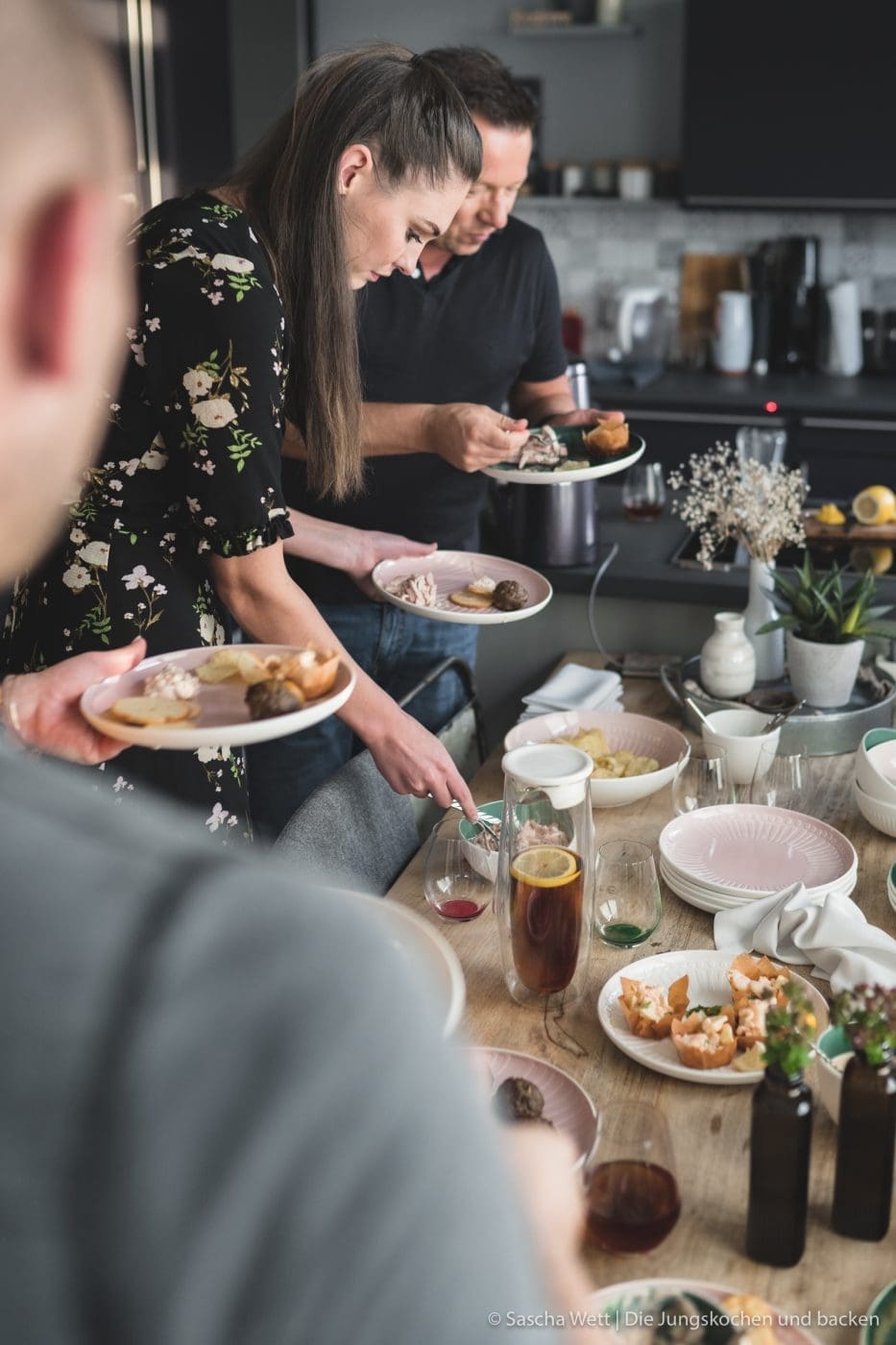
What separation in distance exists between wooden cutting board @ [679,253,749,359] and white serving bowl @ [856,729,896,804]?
3551 millimetres

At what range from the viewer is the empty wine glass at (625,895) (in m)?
1.57

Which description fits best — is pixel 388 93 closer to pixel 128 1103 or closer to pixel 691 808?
pixel 691 808

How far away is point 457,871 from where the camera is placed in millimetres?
1653

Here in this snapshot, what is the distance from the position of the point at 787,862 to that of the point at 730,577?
0.97 meters

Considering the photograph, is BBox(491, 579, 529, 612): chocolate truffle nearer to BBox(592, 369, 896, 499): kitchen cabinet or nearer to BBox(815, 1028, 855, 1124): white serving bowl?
BBox(815, 1028, 855, 1124): white serving bowl

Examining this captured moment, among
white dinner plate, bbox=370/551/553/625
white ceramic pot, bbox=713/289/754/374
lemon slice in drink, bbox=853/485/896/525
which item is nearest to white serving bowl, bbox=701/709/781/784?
white dinner plate, bbox=370/551/553/625

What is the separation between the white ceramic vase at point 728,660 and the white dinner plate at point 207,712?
970mm

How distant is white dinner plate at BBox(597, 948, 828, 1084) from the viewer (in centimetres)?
130

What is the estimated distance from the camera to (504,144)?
2.41m

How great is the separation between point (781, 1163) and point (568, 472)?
143 cm

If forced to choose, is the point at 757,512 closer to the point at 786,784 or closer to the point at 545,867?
the point at 786,784

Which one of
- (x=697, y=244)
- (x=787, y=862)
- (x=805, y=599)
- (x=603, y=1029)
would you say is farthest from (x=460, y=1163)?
(x=697, y=244)

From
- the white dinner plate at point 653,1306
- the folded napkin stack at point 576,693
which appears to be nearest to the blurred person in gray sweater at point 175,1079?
the white dinner plate at point 653,1306

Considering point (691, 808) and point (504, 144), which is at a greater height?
point (504, 144)
